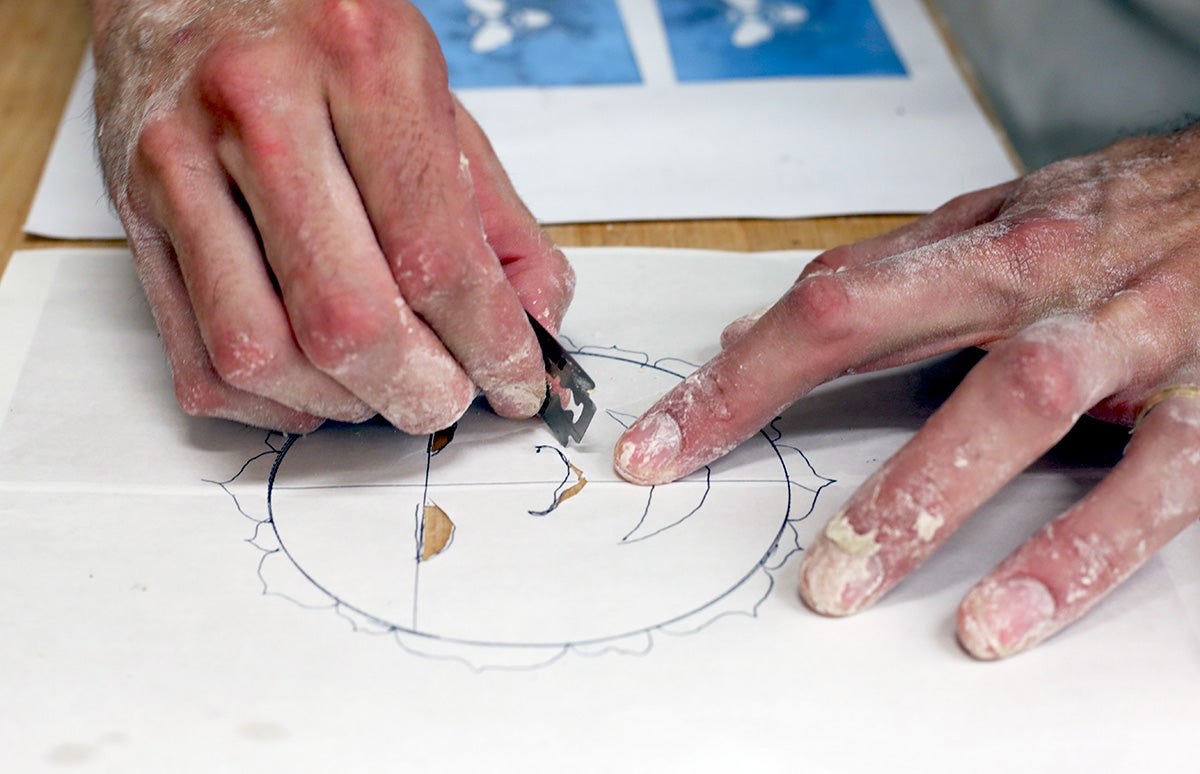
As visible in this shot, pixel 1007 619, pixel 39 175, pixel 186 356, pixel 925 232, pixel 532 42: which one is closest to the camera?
pixel 1007 619

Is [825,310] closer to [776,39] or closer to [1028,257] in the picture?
[1028,257]

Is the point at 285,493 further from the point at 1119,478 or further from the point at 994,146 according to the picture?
the point at 994,146

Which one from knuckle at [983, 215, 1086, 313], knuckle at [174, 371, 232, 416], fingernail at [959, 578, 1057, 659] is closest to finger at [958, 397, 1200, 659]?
fingernail at [959, 578, 1057, 659]

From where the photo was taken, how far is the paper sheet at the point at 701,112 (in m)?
1.03

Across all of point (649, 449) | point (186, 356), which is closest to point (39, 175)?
point (186, 356)

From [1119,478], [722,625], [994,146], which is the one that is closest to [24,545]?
[722,625]

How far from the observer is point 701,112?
1135 millimetres

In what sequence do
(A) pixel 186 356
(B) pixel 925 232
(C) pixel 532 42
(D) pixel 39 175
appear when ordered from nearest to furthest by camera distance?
(A) pixel 186 356 < (B) pixel 925 232 < (D) pixel 39 175 < (C) pixel 532 42

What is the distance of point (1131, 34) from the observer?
1070 millimetres

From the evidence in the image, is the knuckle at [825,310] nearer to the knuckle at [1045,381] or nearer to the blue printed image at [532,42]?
the knuckle at [1045,381]

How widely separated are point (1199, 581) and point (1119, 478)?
96mm

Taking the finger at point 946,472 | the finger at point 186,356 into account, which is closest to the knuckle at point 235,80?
the finger at point 186,356

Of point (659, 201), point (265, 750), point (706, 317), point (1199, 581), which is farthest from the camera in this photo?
point (659, 201)

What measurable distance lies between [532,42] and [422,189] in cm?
64
